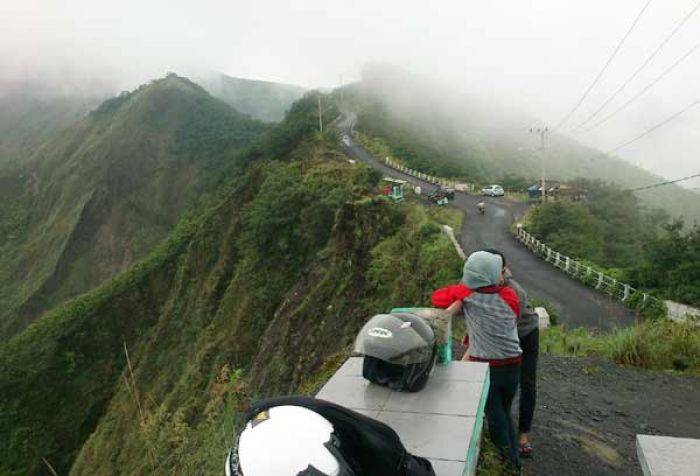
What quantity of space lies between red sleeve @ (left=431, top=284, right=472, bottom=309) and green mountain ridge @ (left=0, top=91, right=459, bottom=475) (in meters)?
1.80

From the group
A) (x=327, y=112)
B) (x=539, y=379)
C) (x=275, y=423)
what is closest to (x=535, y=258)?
(x=539, y=379)

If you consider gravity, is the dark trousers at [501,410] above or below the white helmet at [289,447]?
below

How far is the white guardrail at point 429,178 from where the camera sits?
39.2m

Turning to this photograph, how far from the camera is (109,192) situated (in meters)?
73.8

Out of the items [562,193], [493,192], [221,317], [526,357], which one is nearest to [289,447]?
[526,357]

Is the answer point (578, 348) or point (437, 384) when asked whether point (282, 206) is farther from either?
point (437, 384)

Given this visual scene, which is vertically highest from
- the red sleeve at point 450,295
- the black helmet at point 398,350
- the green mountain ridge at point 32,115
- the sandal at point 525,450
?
the red sleeve at point 450,295

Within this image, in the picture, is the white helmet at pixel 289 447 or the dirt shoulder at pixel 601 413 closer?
the white helmet at pixel 289 447

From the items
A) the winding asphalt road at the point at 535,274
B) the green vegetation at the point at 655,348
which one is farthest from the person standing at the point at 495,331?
the winding asphalt road at the point at 535,274

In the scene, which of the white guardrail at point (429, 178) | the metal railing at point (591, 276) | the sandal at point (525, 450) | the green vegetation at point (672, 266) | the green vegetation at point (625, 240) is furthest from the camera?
the white guardrail at point (429, 178)

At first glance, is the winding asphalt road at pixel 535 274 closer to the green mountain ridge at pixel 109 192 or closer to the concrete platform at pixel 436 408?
the concrete platform at pixel 436 408

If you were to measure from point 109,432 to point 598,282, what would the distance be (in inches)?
900

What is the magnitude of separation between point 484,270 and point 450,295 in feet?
1.22

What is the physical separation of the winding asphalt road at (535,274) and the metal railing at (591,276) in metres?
0.24
